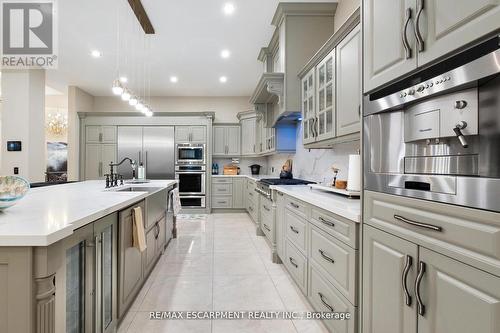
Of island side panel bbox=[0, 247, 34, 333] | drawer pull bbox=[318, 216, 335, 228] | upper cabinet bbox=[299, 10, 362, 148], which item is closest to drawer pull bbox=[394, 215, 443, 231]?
drawer pull bbox=[318, 216, 335, 228]

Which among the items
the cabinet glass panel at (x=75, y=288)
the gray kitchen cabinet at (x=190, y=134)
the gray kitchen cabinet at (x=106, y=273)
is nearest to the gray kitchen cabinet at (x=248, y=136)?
the gray kitchen cabinet at (x=190, y=134)

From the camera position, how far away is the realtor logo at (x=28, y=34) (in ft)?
10.9

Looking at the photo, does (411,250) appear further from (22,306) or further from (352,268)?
(22,306)

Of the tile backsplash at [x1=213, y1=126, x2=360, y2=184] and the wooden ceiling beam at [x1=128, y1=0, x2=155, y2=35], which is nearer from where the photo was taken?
the tile backsplash at [x1=213, y1=126, x2=360, y2=184]

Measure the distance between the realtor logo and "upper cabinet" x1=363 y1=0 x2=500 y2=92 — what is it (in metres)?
3.82

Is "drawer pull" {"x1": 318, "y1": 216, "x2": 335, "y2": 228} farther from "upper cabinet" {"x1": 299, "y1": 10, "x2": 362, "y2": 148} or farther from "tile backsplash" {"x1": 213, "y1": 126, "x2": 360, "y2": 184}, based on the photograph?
"tile backsplash" {"x1": 213, "y1": 126, "x2": 360, "y2": 184}

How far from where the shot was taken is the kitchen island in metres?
0.96

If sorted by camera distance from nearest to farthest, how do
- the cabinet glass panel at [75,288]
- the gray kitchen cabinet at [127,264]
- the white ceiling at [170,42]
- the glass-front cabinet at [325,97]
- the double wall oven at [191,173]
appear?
the cabinet glass panel at [75,288], the gray kitchen cabinet at [127,264], the glass-front cabinet at [325,97], the white ceiling at [170,42], the double wall oven at [191,173]

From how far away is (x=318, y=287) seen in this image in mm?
1918

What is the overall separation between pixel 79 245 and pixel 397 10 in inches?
72.6

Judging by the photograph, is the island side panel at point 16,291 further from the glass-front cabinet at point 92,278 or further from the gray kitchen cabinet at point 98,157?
the gray kitchen cabinet at point 98,157

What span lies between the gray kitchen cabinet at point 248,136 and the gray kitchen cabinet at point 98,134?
309cm

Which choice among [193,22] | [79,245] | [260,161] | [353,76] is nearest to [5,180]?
[79,245]

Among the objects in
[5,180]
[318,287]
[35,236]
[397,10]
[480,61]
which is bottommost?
[318,287]
